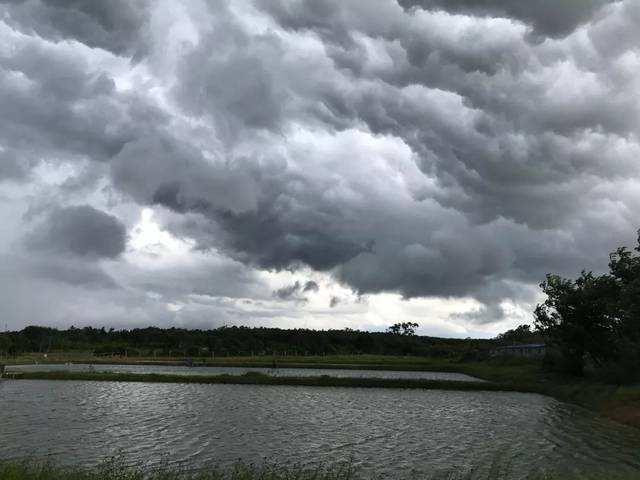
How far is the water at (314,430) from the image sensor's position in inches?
1312

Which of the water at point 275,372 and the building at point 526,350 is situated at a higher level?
the building at point 526,350

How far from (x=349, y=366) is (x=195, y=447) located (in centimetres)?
10367

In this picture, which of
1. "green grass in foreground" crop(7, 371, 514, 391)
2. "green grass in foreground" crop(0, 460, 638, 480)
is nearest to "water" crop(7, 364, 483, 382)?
"green grass in foreground" crop(7, 371, 514, 391)

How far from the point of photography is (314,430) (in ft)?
143

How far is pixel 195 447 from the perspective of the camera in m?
35.8

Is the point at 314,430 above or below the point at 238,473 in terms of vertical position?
below

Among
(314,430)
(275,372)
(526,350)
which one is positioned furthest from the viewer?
(526,350)

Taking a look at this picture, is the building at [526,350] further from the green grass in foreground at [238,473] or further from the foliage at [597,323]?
the green grass in foreground at [238,473]

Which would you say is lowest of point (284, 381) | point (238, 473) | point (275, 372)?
point (238, 473)

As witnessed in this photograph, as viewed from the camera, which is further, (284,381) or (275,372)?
(275,372)

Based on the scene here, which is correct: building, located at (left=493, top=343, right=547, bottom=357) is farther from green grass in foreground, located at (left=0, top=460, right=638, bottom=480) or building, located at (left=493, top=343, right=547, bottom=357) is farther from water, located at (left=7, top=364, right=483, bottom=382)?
green grass in foreground, located at (left=0, top=460, right=638, bottom=480)

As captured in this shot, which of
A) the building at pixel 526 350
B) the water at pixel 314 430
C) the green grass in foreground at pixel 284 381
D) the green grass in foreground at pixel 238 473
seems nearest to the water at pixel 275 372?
the green grass in foreground at pixel 284 381

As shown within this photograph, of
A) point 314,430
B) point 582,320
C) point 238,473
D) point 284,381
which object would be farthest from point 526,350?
point 238,473

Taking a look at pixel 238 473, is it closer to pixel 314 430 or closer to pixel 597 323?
pixel 314 430
